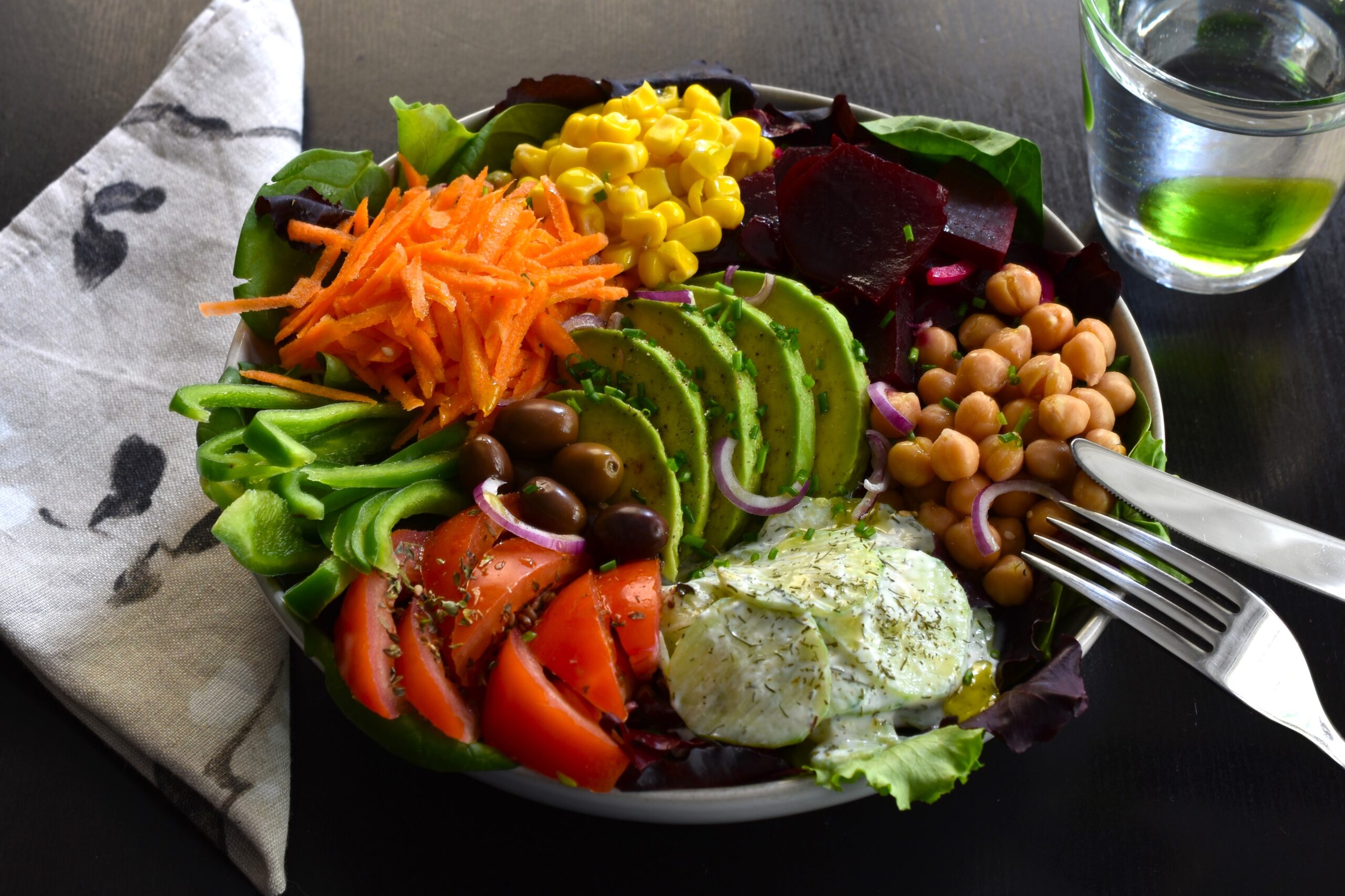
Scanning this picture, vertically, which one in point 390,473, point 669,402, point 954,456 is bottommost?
point 954,456

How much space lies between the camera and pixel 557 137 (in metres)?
2.77

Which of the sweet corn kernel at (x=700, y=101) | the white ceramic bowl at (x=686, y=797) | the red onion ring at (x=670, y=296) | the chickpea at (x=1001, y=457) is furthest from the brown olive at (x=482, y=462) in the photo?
the sweet corn kernel at (x=700, y=101)

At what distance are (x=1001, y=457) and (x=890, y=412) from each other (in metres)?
0.24

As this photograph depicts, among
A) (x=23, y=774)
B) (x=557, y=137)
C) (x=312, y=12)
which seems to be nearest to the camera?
(x=23, y=774)

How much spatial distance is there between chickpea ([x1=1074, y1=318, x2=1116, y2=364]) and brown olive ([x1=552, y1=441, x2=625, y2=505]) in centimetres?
103

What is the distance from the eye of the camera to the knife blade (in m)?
1.93

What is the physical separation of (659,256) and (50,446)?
147cm

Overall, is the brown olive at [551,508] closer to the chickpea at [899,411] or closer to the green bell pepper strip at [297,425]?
the green bell pepper strip at [297,425]

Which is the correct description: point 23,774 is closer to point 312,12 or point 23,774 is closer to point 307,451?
point 307,451

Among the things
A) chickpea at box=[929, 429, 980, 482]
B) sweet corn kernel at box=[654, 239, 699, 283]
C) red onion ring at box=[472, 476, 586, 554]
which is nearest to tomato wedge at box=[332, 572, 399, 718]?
red onion ring at box=[472, 476, 586, 554]

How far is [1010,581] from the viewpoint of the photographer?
6.96 feet

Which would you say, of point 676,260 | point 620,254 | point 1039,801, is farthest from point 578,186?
point 1039,801

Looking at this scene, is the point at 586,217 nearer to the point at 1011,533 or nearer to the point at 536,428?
the point at 536,428

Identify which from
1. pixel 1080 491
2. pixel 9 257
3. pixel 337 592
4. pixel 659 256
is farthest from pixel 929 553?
pixel 9 257
